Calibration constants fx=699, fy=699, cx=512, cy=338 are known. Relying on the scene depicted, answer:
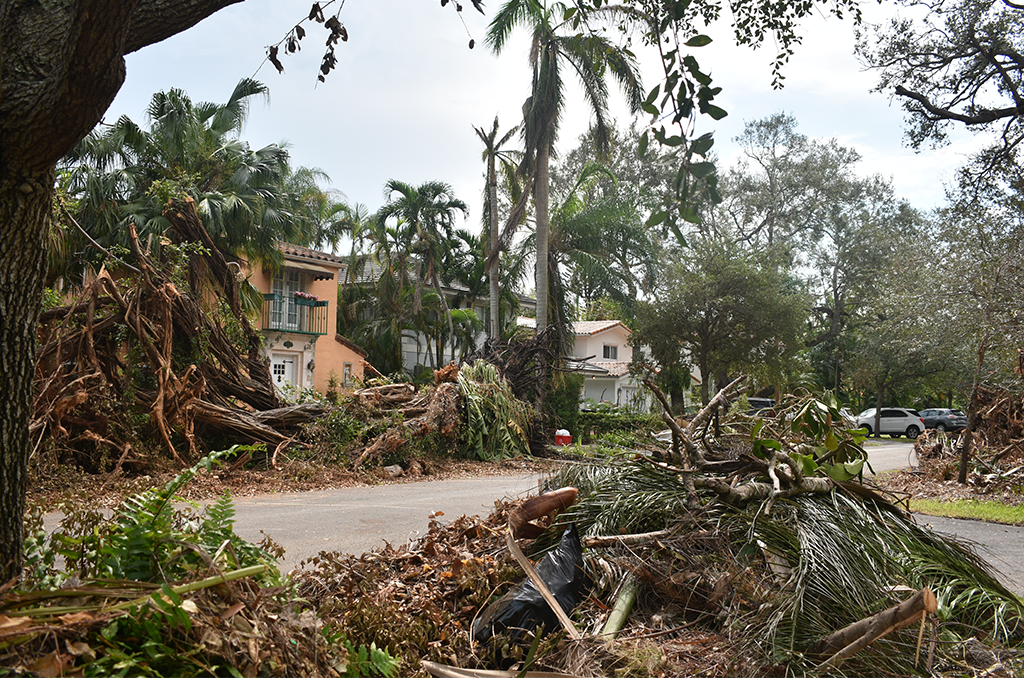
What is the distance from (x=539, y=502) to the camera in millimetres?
4422

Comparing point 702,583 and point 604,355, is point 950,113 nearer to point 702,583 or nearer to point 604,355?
point 702,583

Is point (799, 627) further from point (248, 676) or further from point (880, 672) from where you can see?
point (248, 676)

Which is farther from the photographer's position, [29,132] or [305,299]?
[305,299]

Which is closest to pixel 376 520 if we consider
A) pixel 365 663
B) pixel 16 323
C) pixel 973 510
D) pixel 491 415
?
pixel 365 663

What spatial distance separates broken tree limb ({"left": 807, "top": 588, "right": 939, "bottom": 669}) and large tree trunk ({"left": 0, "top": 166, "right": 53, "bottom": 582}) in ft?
10.1

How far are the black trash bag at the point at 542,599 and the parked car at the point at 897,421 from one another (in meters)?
38.0

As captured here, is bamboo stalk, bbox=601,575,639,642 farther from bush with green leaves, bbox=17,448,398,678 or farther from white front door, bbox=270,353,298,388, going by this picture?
white front door, bbox=270,353,298,388

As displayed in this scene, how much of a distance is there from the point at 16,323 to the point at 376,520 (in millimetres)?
6075

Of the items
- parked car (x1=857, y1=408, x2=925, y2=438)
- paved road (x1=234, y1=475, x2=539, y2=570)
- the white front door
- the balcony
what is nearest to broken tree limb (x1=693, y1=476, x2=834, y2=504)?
paved road (x1=234, y1=475, x2=539, y2=570)

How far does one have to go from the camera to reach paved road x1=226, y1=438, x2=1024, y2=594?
664 centimetres

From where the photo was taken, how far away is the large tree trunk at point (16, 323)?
2.40 m

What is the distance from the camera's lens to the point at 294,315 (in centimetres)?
2811

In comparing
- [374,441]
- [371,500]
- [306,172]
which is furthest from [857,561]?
[306,172]

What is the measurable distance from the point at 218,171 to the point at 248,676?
2525 centimetres
